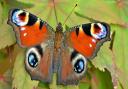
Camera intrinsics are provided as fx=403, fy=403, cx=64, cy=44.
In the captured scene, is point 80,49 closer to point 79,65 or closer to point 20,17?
point 79,65

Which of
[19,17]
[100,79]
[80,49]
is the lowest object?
[100,79]

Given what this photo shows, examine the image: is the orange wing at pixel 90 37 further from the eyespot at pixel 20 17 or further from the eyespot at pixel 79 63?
the eyespot at pixel 20 17

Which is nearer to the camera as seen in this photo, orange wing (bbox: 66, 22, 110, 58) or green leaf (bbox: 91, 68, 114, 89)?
orange wing (bbox: 66, 22, 110, 58)

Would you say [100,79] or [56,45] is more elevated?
[56,45]

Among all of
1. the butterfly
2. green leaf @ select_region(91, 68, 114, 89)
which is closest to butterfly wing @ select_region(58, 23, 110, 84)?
the butterfly

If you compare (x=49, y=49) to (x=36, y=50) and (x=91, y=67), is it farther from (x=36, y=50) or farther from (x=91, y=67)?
(x=91, y=67)

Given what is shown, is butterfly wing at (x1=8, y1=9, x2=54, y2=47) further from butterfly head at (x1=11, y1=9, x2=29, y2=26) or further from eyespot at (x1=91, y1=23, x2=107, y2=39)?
eyespot at (x1=91, y1=23, x2=107, y2=39)

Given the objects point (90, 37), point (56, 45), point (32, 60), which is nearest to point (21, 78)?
point (32, 60)
